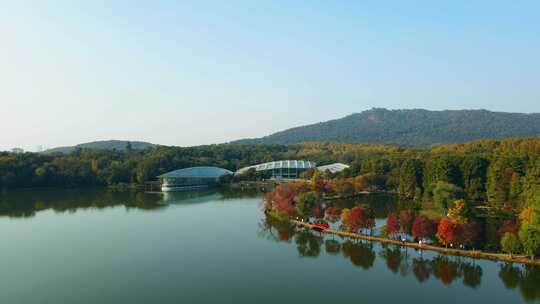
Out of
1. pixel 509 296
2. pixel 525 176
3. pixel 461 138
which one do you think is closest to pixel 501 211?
pixel 525 176

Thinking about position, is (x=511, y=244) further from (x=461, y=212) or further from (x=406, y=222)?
(x=406, y=222)

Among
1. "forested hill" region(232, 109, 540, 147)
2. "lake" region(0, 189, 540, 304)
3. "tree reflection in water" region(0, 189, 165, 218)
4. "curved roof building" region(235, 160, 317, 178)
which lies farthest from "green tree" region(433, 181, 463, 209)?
"forested hill" region(232, 109, 540, 147)

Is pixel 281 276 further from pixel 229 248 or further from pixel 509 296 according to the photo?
pixel 509 296

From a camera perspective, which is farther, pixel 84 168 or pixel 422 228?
pixel 84 168

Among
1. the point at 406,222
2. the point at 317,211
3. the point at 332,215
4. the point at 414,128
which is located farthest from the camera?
the point at 414,128

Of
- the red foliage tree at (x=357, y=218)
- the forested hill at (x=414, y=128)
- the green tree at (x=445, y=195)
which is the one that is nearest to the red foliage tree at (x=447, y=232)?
the red foliage tree at (x=357, y=218)

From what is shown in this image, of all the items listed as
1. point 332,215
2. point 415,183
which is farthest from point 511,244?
point 415,183

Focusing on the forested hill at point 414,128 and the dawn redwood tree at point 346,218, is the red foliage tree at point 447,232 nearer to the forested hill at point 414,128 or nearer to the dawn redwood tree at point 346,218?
the dawn redwood tree at point 346,218
